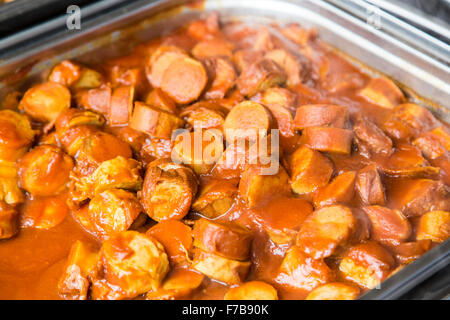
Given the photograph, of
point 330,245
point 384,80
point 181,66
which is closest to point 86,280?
point 330,245

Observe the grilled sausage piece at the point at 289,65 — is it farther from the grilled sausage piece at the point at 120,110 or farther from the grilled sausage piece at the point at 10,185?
the grilled sausage piece at the point at 10,185

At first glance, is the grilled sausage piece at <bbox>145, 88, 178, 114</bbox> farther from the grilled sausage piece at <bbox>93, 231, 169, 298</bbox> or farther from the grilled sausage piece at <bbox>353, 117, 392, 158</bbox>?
the grilled sausage piece at <bbox>353, 117, 392, 158</bbox>

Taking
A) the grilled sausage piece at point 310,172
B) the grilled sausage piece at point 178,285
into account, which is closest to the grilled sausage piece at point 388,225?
the grilled sausage piece at point 310,172

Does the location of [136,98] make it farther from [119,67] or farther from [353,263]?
[353,263]

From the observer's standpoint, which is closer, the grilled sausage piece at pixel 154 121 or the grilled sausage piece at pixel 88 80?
the grilled sausage piece at pixel 154 121

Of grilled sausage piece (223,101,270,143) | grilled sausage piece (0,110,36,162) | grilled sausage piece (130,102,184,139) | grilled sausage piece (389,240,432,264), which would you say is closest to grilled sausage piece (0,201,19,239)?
grilled sausage piece (0,110,36,162)

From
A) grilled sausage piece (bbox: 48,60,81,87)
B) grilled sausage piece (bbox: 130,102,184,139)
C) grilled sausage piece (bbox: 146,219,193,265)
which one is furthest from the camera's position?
grilled sausage piece (bbox: 48,60,81,87)
